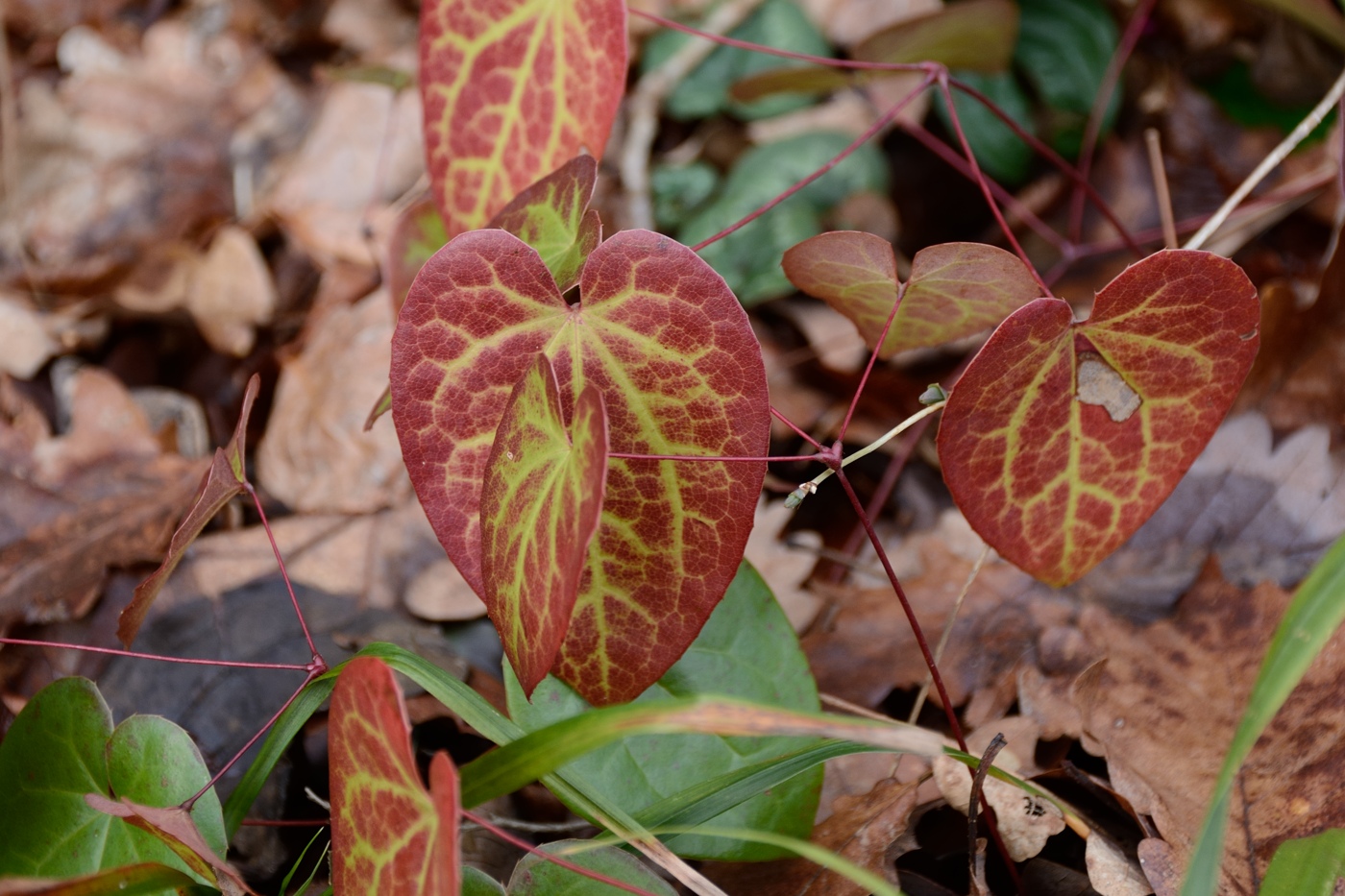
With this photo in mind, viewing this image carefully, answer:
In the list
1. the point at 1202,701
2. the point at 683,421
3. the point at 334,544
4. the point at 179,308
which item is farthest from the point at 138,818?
the point at 179,308

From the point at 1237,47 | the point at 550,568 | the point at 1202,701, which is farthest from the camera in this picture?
→ the point at 1237,47

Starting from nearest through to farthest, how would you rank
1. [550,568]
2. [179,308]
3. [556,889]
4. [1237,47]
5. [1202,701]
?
[550,568]
[556,889]
[1202,701]
[1237,47]
[179,308]

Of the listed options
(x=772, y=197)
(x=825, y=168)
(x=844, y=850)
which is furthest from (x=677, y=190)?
(x=844, y=850)

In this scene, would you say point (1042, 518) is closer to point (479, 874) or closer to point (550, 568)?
point (550, 568)

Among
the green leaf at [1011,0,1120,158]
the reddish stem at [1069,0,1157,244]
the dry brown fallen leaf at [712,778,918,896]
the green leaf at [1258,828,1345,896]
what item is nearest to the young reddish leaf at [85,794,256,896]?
the dry brown fallen leaf at [712,778,918,896]

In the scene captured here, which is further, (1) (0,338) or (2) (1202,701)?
(1) (0,338)

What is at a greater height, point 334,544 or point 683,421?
point 683,421
